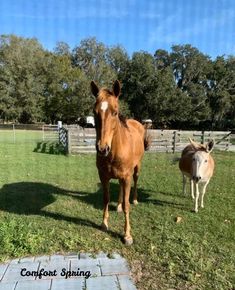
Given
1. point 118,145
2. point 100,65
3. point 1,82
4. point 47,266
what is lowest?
point 47,266

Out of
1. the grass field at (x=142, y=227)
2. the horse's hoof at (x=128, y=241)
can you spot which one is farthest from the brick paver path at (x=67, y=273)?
the horse's hoof at (x=128, y=241)

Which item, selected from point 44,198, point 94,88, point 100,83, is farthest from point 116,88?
point 100,83

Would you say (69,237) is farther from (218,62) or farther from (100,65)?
(218,62)

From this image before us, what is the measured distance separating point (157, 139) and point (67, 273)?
13.6 m

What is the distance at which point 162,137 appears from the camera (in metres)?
17.1

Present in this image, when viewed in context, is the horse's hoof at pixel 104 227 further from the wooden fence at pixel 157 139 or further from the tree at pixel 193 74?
the tree at pixel 193 74

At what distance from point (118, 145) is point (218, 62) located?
5263 centimetres

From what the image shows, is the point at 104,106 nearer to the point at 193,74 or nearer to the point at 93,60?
the point at 93,60

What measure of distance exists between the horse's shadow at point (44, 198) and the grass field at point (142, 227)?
0.02 metres

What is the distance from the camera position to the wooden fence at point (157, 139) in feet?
49.6

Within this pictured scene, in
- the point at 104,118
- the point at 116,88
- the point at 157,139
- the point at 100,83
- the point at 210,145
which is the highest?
the point at 100,83

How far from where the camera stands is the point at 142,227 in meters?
5.32

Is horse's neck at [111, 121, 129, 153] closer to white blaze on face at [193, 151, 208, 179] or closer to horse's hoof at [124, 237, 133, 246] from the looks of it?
horse's hoof at [124, 237, 133, 246]

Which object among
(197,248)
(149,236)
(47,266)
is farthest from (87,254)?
(197,248)
